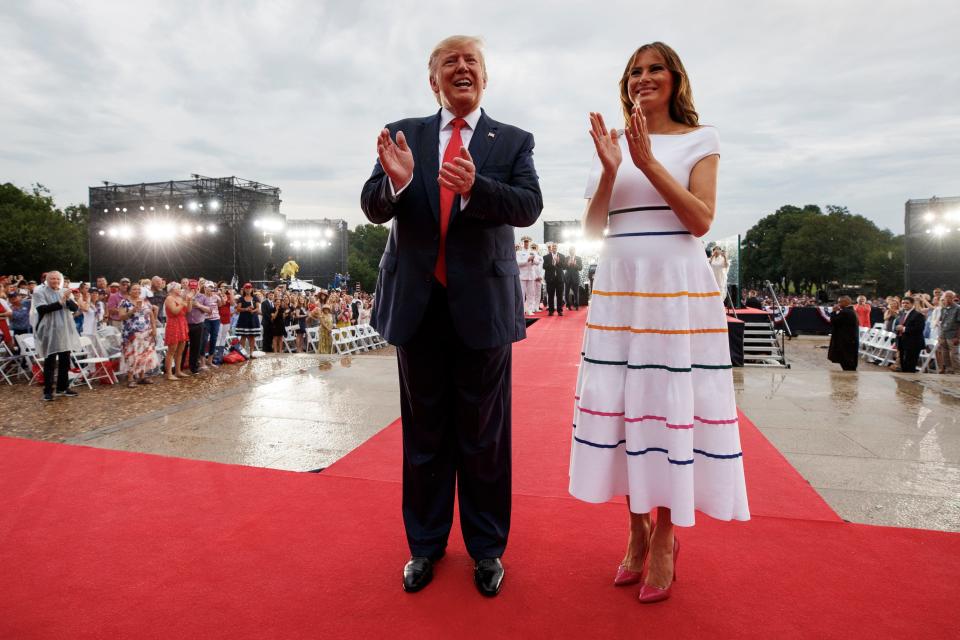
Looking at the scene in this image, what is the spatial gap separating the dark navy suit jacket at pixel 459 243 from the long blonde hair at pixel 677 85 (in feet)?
1.57

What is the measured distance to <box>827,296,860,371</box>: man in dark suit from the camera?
11.2 metres

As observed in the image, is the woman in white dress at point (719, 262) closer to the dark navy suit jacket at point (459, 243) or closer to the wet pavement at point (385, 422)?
the wet pavement at point (385, 422)

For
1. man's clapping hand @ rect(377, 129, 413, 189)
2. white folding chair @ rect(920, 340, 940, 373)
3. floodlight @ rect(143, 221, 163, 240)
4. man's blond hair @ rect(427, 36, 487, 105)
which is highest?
floodlight @ rect(143, 221, 163, 240)

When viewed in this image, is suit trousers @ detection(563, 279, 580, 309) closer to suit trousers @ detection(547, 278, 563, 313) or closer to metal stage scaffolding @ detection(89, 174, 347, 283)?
suit trousers @ detection(547, 278, 563, 313)

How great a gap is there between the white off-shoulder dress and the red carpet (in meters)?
0.38

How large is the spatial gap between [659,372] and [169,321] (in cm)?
886

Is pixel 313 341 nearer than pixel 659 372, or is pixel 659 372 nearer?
pixel 659 372

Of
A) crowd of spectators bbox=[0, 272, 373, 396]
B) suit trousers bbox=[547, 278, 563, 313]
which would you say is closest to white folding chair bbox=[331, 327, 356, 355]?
crowd of spectators bbox=[0, 272, 373, 396]

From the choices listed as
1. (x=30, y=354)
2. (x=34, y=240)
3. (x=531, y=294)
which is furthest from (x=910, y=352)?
(x=34, y=240)

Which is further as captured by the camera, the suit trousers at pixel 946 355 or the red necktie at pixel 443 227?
the suit trousers at pixel 946 355

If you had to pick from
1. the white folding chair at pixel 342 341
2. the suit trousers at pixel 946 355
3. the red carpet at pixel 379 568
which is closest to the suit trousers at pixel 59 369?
the red carpet at pixel 379 568

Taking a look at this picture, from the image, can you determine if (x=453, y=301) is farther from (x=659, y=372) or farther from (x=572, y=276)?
(x=572, y=276)

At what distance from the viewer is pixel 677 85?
6.44 ft

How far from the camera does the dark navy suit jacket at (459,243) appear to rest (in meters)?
1.98
